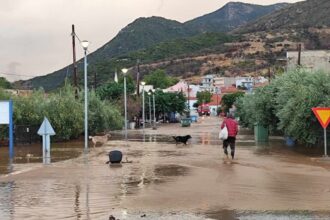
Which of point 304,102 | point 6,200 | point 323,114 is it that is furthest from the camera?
point 304,102

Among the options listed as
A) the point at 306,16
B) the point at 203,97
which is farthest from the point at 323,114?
the point at 306,16

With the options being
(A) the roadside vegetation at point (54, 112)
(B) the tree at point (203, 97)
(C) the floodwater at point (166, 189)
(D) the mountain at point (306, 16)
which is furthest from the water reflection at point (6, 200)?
(B) the tree at point (203, 97)

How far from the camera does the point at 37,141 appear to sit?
39.7 metres

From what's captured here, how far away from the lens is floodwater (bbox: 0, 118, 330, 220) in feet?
37.6

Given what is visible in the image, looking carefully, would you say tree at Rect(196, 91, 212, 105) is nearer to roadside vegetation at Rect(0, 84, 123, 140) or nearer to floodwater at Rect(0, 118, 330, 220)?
roadside vegetation at Rect(0, 84, 123, 140)

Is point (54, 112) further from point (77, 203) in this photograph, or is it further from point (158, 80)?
point (158, 80)

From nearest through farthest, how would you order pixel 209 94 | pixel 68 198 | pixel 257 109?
pixel 68 198, pixel 257 109, pixel 209 94

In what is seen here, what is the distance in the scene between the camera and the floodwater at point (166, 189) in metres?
11.5

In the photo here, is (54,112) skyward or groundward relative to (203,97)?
groundward

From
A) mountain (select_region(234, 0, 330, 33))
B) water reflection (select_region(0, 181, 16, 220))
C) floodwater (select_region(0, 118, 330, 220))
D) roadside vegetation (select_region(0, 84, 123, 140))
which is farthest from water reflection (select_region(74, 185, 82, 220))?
mountain (select_region(234, 0, 330, 33))

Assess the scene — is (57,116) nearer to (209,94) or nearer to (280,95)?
(280,95)

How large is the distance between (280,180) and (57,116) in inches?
1033

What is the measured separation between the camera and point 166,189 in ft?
48.6

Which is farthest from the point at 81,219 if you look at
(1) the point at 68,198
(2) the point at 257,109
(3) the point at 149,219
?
(2) the point at 257,109
